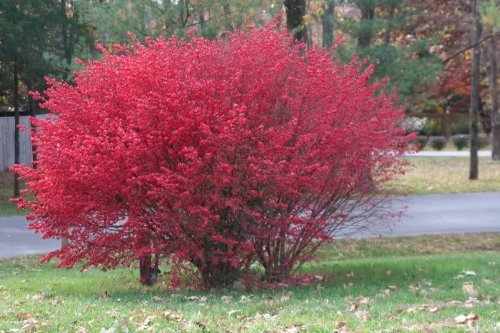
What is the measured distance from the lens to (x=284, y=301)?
858 cm

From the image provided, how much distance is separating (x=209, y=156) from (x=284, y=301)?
1780 mm

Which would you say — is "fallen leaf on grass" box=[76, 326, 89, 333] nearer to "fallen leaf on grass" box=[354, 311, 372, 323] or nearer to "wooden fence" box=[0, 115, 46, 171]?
"fallen leaf on grass" box=[354, 311, 372, 323]

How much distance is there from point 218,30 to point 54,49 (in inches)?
313

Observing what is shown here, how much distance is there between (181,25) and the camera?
58.2 ft

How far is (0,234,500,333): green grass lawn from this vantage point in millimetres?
6688

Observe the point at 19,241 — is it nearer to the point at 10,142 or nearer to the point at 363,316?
the point at 363,316

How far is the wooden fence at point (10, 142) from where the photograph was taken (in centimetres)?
3023

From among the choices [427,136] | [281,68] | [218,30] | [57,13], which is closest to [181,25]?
[218,30]

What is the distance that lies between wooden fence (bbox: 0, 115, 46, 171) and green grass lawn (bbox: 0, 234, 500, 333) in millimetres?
16618

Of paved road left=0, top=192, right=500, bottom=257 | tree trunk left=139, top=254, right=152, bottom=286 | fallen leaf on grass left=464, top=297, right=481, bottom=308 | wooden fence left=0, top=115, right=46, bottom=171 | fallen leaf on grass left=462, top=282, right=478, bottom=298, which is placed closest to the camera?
fallen leaf on grass left=464, top=297, right=481, bottom=308

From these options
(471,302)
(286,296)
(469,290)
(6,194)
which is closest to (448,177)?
(6,194)

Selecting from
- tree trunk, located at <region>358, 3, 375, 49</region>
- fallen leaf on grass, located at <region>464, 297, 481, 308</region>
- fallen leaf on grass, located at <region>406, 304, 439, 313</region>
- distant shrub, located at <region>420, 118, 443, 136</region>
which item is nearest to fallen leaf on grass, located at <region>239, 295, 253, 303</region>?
fallen leaf on grass, located at <region>406, 304, 439, 313</region>

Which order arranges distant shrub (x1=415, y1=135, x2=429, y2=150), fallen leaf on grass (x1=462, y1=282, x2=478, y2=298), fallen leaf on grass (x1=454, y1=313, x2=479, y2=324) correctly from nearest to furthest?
fallen leaf on grass (x1=454, y1=313, x2=479, y2=324) → fallen leaf on grass (x1=462, y1=282, x2=478, y2=298) → distant shrub (x1=415, y1=135, x2=429, y2=150)

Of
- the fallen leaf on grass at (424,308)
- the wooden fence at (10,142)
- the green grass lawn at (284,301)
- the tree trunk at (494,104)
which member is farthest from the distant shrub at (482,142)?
the fallen leaf on grass at (424,308)
